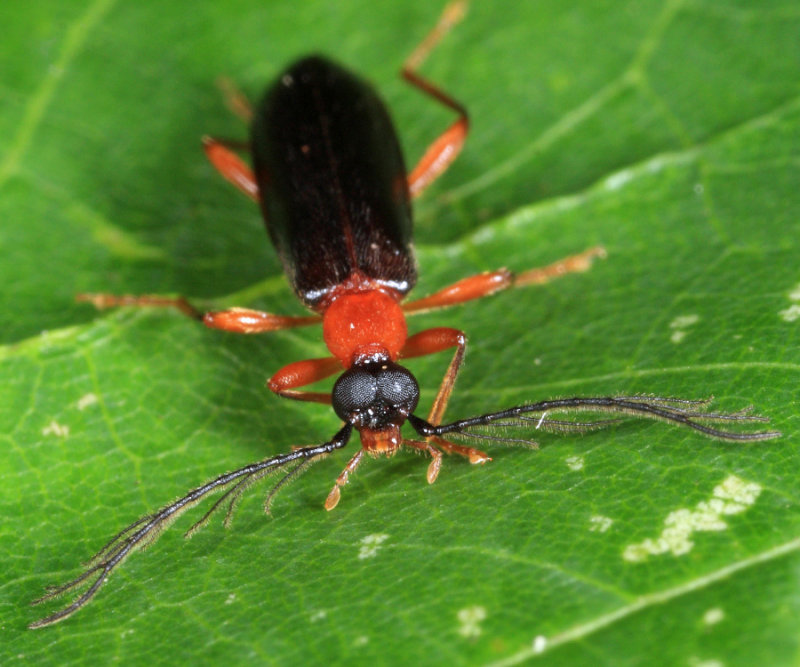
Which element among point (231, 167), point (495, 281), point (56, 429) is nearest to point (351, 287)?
point (495, 281)

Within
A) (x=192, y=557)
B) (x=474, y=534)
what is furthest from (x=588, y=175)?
(x=192, y=557)

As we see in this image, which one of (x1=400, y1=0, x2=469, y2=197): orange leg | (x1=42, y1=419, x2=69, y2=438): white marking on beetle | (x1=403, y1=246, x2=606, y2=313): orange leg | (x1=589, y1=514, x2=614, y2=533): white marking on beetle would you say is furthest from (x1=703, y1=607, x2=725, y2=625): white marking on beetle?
(x1=400, y1=0, x2=469, y2=197): orange leg

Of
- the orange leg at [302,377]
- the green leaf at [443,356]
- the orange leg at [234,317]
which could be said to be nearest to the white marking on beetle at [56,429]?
the green leaf at [443,356]

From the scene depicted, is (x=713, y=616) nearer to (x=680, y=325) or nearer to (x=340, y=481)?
(x=340, y=481)

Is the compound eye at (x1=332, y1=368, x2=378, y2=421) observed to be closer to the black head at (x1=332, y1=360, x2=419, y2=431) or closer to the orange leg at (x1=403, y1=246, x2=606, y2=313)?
the black head at (x1=332, y1=360, x2=419, y2=431)

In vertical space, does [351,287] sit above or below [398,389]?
above

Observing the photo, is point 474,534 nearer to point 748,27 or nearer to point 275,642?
point 275,642

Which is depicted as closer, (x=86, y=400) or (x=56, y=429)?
(x=56, y=429)
